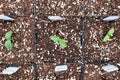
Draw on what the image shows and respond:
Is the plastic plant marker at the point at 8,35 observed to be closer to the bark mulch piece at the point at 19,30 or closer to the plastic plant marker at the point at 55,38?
the bark mulch piece at the point at 19,30

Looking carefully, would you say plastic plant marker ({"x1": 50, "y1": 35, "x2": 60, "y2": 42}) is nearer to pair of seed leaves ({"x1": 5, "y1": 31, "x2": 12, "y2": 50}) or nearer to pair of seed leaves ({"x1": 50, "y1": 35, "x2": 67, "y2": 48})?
pair of seed leaves ({"x1": 50, "y1": 35, "x2": 67, "y2": 48})

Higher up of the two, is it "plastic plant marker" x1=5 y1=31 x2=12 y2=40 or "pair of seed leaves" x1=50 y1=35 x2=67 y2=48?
"plastic plant marker" x1=5 y1=31 x2=12 y2=40

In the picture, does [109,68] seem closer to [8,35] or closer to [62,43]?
[62,43]

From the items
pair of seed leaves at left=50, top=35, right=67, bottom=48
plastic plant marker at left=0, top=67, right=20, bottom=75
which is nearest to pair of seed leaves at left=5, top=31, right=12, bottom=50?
plastic plant marker at left=0, top=67, right=20, bottom=75

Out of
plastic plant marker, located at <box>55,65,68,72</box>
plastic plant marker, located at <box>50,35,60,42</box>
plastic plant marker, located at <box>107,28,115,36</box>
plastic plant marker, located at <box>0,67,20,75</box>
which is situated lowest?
plastic plant marker, located at <box>55,65,68,72</box>

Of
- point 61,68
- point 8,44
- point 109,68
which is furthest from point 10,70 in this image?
point 109,68

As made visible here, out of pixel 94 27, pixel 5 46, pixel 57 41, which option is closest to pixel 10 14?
pixel 5 46

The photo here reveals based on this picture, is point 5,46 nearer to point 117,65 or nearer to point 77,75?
point 77,75

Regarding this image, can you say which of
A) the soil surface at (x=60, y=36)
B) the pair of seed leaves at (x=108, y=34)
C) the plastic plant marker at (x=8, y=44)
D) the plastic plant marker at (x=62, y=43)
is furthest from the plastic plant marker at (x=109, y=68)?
the plastic plant marker at (x=8, y=44)
